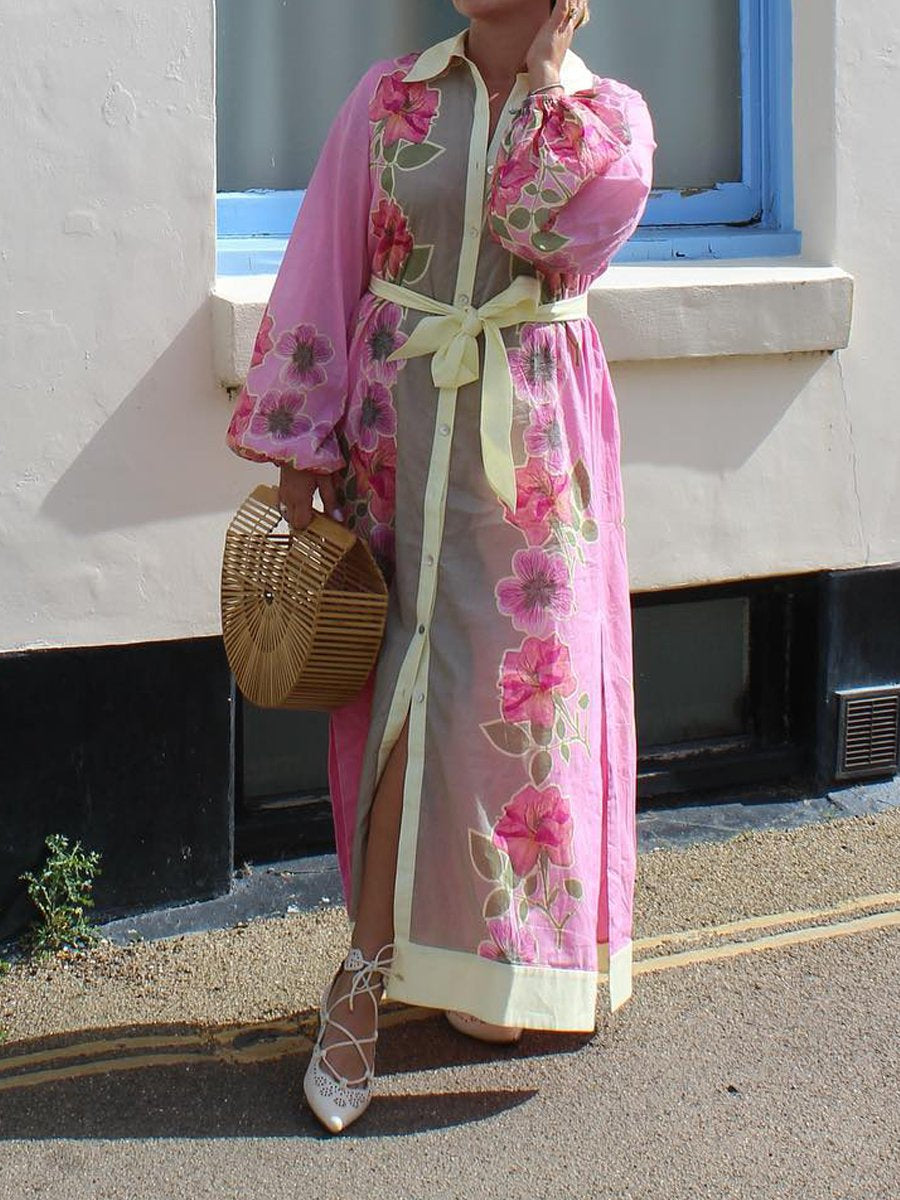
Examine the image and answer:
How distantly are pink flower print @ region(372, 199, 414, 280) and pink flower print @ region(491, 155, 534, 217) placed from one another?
0.22 meters

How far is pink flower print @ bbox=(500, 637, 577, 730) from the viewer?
10.4 feet

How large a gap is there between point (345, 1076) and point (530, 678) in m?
0.78

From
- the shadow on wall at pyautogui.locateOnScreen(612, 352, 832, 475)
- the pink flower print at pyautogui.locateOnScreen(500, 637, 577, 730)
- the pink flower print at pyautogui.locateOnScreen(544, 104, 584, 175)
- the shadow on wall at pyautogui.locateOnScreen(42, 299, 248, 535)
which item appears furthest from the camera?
the shadow on wall at pyautogui.locateOnScreen(612, 352, 832, 475)

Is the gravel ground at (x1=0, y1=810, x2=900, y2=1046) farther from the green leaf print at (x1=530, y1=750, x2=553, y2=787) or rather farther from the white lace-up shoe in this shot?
the green leaf print at (x1=530, y1=750, x2=553, y2=787)

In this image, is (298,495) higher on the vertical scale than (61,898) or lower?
higher

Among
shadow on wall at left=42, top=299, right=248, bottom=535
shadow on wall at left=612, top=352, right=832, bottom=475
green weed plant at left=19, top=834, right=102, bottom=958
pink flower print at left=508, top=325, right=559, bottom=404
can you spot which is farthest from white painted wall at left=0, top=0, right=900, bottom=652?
pink flower print at left=508, top=325, right=559, bottom=404

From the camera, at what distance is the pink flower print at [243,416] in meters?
3.24

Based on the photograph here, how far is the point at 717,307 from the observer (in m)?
4.31

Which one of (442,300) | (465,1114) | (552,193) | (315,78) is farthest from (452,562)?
(315,78)

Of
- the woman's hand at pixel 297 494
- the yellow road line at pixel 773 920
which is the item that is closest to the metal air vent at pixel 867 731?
the yellow road line at pixel 773 920

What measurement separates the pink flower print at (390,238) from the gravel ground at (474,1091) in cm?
148

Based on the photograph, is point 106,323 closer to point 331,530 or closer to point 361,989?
point 331,530

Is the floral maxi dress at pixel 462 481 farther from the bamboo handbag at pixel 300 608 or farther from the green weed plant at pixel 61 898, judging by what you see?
the green weed plant at pixel 61 898

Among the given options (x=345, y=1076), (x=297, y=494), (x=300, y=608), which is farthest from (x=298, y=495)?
(x=345, y=1076)
